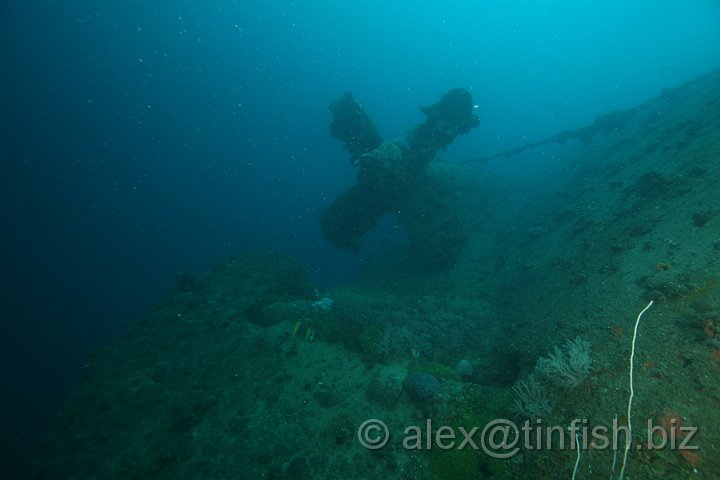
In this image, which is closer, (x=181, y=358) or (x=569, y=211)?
(x=181, y=358)

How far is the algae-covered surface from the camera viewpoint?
466cm

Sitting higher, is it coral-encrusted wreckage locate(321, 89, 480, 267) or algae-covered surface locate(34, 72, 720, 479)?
coral-encrusted wreckage locate(321, 89, 480, 267)

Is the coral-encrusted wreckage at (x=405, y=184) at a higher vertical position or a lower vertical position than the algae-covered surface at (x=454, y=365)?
higher

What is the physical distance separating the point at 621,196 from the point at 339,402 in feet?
37.2

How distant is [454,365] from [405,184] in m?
9.40

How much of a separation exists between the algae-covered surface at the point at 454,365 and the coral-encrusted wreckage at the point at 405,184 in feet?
8.44

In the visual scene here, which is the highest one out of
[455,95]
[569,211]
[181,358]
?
[455,95]

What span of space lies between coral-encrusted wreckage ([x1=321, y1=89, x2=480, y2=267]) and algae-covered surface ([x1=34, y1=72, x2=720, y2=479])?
101 inches

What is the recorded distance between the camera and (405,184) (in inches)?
599

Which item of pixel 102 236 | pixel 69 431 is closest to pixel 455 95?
pixel 69 431

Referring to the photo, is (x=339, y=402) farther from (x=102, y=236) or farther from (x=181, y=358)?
(x=102, y=236)

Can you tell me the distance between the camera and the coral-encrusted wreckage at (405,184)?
14492 mm

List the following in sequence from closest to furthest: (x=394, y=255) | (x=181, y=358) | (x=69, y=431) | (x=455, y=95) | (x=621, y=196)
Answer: (x=69, y=431)
(x=181, y=358)
(x=621, y=196)
(x=455, y=95)
(x=394, y=255)

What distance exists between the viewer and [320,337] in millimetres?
8852
